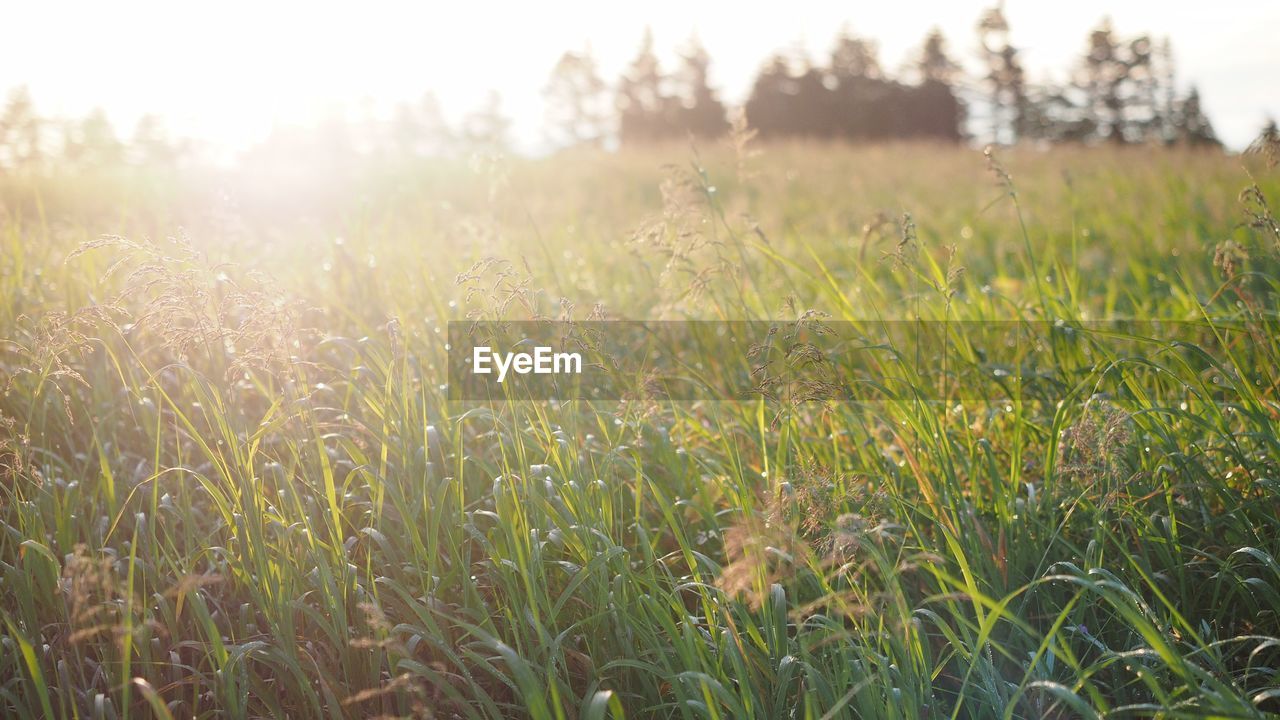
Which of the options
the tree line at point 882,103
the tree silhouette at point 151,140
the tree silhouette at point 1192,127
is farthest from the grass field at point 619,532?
the tree silhouette at point 151,140

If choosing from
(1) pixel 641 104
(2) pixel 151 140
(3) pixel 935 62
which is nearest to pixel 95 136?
(2) pixel 151 140

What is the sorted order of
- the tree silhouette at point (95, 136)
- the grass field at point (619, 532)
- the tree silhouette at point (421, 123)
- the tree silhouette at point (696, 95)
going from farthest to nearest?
1. the tree silhouette at point (421, 123)
2. the tree silhouette at point (696, 95)
3. the tree silhouette at point (95, 136)
4. the grass field at point (619, 532)

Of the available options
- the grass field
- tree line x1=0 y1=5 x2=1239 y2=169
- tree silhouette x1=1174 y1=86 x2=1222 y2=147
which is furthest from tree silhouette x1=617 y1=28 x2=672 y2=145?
the grass field

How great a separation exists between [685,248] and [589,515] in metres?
0.76

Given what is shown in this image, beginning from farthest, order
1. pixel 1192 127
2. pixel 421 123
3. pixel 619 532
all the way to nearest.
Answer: pixel 421 123
pixel 1192 127
pixel 619 532

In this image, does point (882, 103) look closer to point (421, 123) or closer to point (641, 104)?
point (641, 104)

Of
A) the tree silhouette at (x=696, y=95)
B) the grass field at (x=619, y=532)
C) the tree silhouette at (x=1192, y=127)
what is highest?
the tree silhouette at (x=696, y=95)

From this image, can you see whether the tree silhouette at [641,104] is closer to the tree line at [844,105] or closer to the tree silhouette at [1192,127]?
the tree line at [844,105]

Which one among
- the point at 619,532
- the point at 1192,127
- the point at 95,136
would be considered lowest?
the point at 619,532

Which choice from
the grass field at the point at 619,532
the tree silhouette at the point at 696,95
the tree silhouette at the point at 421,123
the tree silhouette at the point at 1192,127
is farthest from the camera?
the tree silhouette at the point at 421,123

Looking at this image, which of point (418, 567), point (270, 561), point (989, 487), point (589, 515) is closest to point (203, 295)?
point (270, 561)

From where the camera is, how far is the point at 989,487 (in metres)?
2.17

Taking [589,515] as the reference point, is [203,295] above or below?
above

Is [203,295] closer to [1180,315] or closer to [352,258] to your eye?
[352,258]
